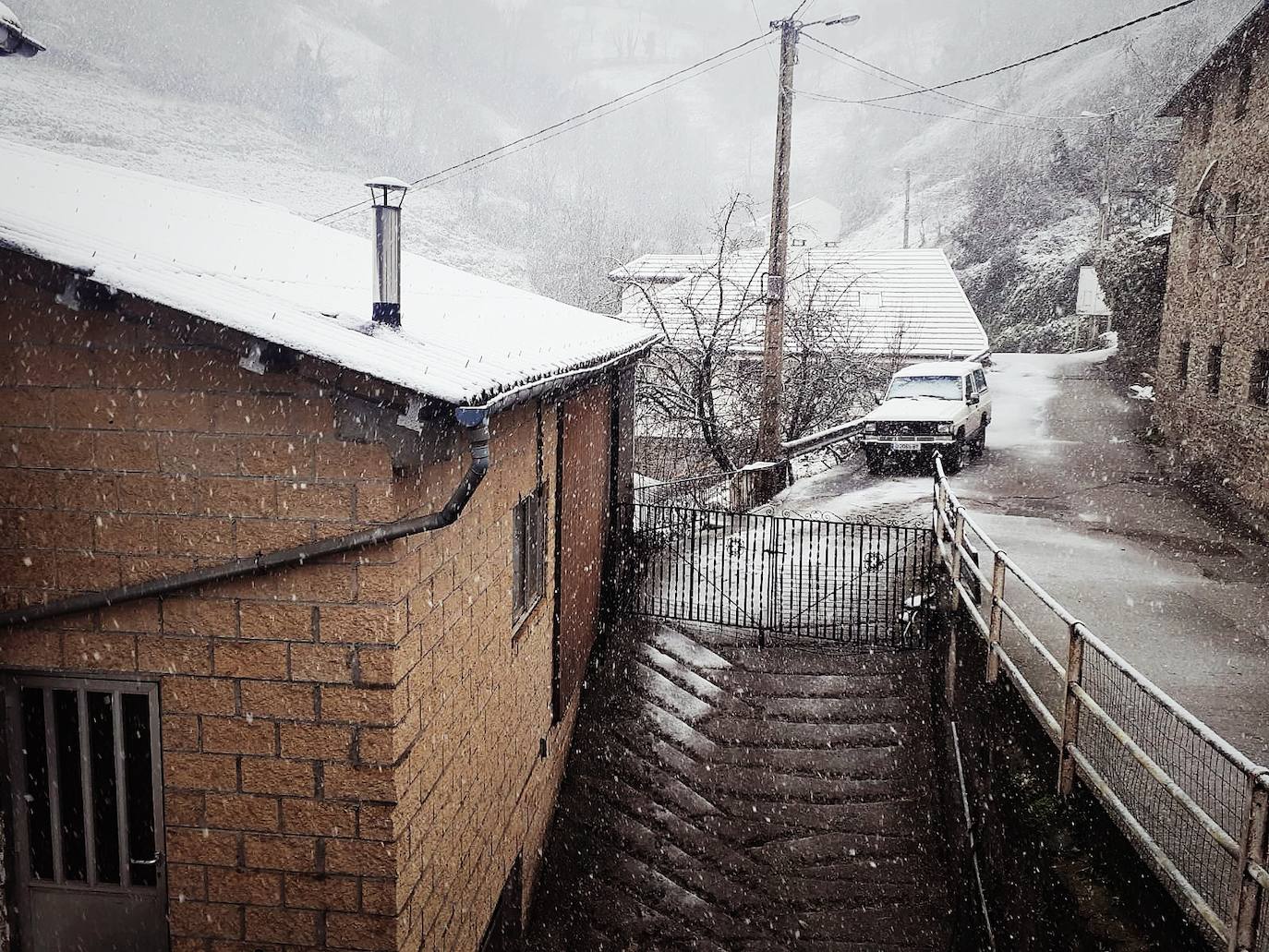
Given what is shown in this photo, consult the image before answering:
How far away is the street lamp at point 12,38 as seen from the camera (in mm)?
4652

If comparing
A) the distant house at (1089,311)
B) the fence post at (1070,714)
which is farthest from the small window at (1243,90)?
the distant house at (1089,311)

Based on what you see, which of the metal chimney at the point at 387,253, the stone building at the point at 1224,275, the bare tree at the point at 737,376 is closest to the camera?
the metal chimney at the point at 387,253

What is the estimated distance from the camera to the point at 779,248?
12930 millimetres

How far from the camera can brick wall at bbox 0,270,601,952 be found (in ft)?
12.6

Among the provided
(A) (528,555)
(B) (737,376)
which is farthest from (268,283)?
(B) (737,376)

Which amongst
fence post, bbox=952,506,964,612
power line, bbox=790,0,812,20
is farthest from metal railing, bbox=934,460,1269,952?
power line, bbox=790,0,812,20

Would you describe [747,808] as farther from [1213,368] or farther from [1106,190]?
[1106,190]

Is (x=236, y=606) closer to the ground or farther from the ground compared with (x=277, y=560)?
closer to the ground

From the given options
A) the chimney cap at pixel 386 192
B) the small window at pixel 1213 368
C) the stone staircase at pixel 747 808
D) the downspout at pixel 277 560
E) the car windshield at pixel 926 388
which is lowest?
the stone staircase at pixel 747 808

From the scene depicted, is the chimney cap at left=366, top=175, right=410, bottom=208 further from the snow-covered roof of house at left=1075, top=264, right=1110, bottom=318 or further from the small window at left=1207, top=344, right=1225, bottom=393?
the snow-covered roof of house at left=1075, top=264, right=1110, bottom=318

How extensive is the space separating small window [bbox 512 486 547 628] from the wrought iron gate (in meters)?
3.26

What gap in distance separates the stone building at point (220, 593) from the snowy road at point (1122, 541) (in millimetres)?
5750

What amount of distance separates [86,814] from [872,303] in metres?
25.5

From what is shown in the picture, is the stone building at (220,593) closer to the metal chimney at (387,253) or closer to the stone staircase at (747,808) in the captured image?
the metal chimney at (387,253)
